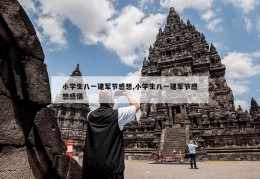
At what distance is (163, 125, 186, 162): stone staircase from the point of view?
2071 centimetres

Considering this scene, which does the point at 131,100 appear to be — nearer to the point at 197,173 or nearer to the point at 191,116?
the point at 197,173

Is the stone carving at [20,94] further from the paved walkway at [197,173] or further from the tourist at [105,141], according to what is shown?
the paved walkway at [197,173]

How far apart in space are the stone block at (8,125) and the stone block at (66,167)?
2.76ft

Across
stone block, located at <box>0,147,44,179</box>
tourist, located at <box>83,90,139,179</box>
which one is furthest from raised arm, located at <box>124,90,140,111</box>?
stone block, located at <box>0,147,44,179</box>

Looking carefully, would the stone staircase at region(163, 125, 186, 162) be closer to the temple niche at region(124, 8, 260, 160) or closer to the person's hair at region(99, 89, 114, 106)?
the temple niche at region(124, 8, 260, 160)

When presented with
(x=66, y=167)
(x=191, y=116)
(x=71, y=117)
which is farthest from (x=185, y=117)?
(x=66, y=167)

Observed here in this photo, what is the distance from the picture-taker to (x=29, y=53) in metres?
3.34

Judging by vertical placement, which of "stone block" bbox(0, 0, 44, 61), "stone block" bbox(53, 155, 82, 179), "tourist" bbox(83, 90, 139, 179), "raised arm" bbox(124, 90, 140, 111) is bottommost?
"stone block" bbox(53, 155, 82, 179)

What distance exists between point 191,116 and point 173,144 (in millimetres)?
6895

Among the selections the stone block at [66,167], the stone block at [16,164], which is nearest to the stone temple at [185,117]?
the stone block at [66,167]

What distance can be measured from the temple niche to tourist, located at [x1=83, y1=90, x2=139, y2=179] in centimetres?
1796

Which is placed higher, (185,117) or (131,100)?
(131,100)

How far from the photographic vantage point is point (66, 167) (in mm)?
3896

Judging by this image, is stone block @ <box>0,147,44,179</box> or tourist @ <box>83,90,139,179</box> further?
stone block @ <box>0,147,44,179</box>
